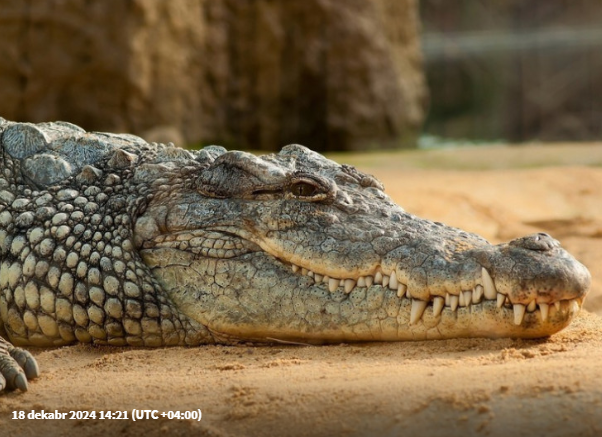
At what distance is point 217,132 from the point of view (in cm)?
1187

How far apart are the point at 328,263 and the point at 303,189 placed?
0.38 metres

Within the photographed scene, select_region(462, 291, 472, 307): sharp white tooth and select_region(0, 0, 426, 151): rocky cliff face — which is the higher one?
select_region(0, 0, 426, 151): rocky cliff face

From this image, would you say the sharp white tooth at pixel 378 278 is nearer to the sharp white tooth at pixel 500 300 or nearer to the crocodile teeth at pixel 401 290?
the crocodile teeth at pixel 401 290

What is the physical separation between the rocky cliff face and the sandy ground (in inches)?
292

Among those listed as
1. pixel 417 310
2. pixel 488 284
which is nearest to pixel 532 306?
pixel 488 284

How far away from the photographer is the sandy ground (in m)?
2.59

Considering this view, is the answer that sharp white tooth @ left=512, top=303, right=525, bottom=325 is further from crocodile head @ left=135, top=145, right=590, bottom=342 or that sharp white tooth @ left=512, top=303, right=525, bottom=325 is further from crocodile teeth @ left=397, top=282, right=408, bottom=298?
crocodile teeth @ left=397, top=282, right=408, bottom=298

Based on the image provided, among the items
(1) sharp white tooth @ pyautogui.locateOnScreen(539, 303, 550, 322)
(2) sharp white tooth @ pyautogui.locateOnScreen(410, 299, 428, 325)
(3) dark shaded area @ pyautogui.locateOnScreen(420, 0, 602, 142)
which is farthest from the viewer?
(3) dark shaded area @ pyautogui.locateOnScreen(420, 0, 602, 142)

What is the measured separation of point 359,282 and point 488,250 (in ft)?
1.68

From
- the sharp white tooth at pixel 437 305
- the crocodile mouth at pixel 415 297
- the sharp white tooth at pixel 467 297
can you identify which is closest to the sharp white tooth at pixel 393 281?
the crocodile mouth at pixel 415 297

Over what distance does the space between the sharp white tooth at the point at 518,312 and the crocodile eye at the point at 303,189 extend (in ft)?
3.14

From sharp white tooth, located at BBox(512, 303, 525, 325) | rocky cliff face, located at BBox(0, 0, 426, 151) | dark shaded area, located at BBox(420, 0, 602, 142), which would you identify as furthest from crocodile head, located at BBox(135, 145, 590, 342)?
dark shaded area, located at BBox(420, 0, 602, 142)

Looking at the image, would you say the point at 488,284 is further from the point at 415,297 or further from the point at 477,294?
the point at 415,297

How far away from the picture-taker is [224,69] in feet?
39.4
